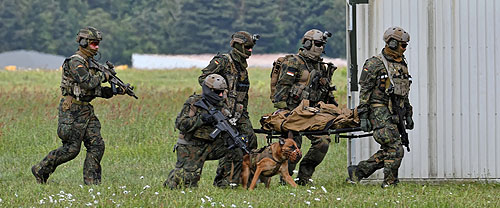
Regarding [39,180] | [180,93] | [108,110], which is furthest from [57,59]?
[39,180]

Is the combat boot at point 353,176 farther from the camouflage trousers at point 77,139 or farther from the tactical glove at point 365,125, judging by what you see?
the camouflage trousers at point 77,139

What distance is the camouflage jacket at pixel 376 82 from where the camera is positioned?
11500mm

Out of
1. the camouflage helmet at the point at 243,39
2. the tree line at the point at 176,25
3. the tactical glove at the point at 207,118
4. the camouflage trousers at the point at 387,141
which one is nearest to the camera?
the tactical glove at the point at 207,118

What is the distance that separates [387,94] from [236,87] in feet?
5.61

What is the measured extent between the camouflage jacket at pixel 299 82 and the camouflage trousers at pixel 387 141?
892 mm

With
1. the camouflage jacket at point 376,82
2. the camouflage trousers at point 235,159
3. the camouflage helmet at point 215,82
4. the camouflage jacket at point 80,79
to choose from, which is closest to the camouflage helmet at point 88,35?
the camouflage jacket at point 80,79

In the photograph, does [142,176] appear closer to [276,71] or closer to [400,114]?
[276,71]

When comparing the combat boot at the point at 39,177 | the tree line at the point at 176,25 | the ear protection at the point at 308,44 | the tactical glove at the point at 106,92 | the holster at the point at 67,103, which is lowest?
the combat boot at the point at 39,177

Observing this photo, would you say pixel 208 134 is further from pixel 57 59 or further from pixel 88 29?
pixel 57 59

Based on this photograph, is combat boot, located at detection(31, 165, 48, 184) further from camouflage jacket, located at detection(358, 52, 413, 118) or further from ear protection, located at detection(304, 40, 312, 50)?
camouflage jacket, located at detection(358, 52, 413, 118)

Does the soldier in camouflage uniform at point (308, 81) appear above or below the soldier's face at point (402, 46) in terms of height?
below

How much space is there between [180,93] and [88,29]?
16.0m

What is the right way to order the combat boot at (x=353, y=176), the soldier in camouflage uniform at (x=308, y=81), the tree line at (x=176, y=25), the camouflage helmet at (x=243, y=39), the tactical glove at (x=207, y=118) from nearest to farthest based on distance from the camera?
the tactical glove at (x=207, y=118), the camouflage helmet at (x=243, y=39), the combat boot at (x=353, y=176), the soldier in camouflage uniform at (x=308, y=81), the tree line at (x=176, y=25)

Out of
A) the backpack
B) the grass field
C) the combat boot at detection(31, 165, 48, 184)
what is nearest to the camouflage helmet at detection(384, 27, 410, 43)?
the backpack
